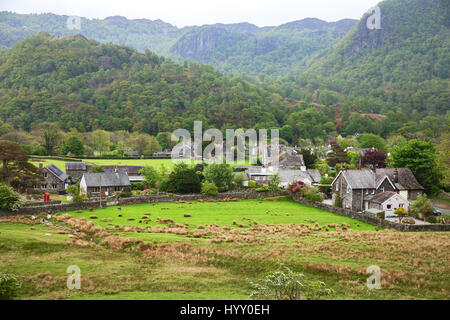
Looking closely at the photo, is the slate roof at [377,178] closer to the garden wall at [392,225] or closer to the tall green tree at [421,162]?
the tall green tree at [421,162]

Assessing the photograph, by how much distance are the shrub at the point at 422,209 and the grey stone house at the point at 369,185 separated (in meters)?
4.17

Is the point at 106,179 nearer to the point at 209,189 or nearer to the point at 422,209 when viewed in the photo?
the point at 209,189

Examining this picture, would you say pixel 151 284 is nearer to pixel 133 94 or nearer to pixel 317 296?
pixel 317 296

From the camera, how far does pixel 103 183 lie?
57.9 metres

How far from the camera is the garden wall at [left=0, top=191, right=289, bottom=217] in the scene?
4066cm

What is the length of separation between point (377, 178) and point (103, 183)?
41.3m

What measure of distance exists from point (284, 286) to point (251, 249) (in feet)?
30.0

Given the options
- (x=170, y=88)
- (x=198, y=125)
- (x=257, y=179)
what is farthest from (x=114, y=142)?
(x=170, y=88)

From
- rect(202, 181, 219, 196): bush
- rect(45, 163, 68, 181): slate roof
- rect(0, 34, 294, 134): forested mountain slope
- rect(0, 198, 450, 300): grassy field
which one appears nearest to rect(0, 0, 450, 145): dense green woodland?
rect(0, 34, 294, 134): forested mountain slope

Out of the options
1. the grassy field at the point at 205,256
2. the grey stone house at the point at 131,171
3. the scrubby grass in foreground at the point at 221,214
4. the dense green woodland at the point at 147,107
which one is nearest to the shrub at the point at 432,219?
the grassy field at the point at 205,256

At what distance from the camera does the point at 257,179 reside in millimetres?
72062

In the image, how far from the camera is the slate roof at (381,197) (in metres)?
44.1

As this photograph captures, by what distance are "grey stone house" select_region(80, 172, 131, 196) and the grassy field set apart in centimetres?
1645

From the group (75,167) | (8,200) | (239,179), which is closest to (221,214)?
(239,179)
